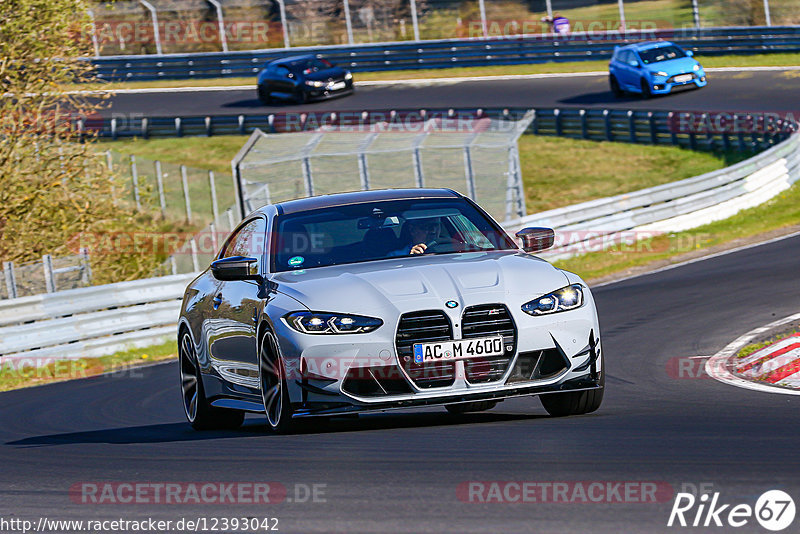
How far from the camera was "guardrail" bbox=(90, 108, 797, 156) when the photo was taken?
32688mm

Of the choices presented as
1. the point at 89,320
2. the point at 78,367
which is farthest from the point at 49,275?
the point at 78,367

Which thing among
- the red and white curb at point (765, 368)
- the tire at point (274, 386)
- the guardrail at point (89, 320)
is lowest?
the guardrail at point (89, 320)

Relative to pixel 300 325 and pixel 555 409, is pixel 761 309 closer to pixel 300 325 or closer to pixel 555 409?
pixel 555 409

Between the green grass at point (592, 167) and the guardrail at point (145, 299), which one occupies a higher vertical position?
the guardrail at point (145, 299)

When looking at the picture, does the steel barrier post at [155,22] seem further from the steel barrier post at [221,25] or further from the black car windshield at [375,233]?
the black car windshield at [375,233]

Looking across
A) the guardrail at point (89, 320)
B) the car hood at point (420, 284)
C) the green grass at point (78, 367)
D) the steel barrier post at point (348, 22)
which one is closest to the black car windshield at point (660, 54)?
the steel barrier post at point (348, 22)

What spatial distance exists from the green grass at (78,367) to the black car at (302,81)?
27.3 metres

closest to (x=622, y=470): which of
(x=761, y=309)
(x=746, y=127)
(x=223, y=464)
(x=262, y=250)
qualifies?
(x=223, y=464)

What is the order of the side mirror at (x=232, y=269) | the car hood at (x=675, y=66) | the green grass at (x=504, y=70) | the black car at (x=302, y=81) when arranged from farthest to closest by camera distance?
the black car at (x=302, y=81), the green grass at (x=504, y=70), the car hood at (x=675, y=66), the side mirror at (x=232, y=269)

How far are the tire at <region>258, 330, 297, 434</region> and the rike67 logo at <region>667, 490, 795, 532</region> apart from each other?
3012 mm

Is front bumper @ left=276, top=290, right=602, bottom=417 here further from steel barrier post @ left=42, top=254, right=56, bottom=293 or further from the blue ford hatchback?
the blue ford hatchback

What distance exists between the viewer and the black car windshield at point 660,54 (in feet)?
129

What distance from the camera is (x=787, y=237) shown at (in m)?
21.6

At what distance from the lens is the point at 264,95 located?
46.4m
